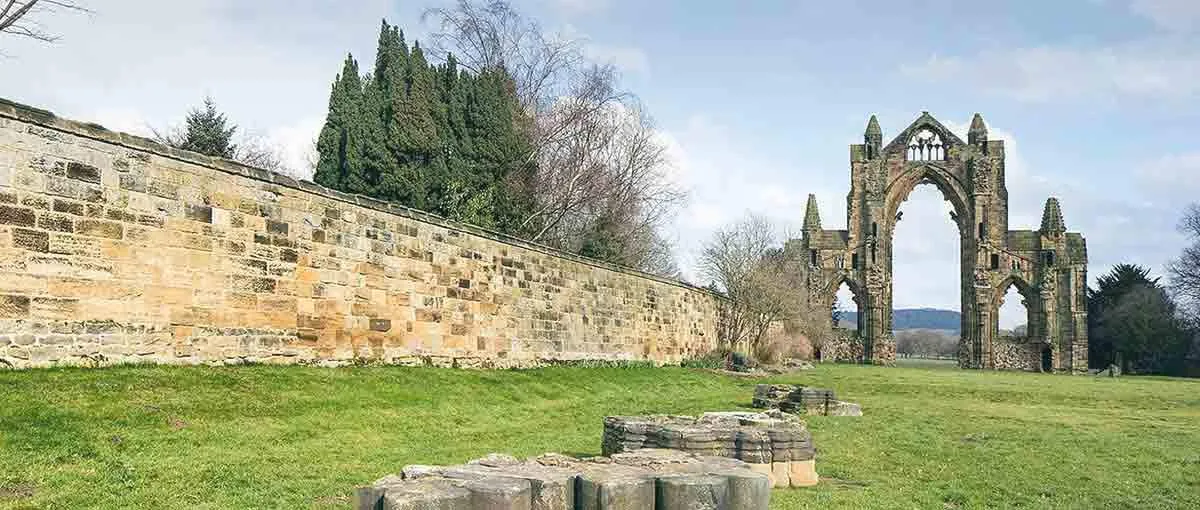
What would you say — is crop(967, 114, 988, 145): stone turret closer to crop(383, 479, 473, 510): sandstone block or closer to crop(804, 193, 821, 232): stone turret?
crop(804, 193, 821, 232): stone turret

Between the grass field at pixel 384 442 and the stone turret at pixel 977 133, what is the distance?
5117 centimetres

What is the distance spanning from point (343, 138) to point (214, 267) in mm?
19053

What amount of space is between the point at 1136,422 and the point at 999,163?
51494 millimetres

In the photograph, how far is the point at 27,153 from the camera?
950 centimetres

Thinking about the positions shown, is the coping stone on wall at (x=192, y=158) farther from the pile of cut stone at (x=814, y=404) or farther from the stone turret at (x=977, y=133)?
the stone turret at (x=977, y=133)

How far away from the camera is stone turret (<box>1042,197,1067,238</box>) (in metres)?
62.5

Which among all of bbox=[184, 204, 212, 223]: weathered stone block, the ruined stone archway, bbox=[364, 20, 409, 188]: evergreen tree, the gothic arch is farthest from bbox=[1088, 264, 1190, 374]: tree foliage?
bbox=[184, 204, 212, 223]: weathered stone block

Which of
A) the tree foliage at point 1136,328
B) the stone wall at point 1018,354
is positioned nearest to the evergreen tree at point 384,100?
the stone wall at point 1018,354

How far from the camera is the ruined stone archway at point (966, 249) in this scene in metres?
60.9

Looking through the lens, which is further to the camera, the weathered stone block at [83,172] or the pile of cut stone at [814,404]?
the pile of cut stone at [814,404]

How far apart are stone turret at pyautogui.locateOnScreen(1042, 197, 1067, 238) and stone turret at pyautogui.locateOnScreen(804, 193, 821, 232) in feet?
50.8

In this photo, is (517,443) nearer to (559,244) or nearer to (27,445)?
(27,445)

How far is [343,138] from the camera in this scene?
29844 mm

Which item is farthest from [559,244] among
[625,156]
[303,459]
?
[303,459]
